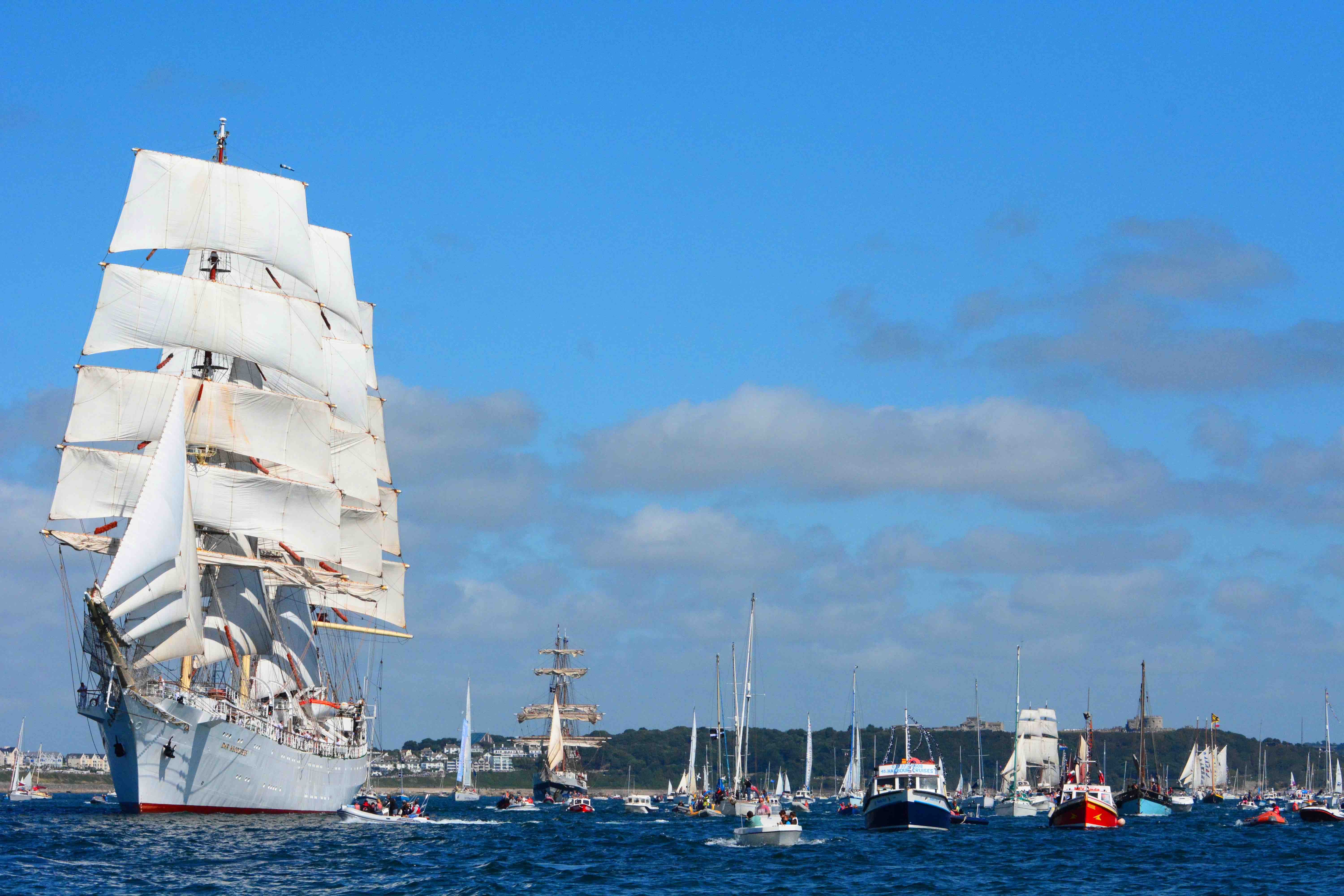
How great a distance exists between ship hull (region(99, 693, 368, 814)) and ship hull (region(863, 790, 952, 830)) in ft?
108

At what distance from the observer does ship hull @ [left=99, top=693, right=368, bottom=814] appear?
73500 millimetres

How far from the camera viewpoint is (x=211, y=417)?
87.4 metres

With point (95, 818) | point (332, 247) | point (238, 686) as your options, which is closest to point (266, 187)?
point (332, 247)

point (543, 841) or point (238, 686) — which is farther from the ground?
point (238, 686)

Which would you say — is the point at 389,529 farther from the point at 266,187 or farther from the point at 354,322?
the point at 266,187

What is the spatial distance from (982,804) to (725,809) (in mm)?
53307

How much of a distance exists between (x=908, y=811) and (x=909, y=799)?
1.70m

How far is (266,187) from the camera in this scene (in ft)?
308

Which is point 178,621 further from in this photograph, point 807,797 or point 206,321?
point 807,797

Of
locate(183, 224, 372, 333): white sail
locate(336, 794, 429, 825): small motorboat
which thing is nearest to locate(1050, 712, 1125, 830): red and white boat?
locate(336, 794, 429, 825): small motorboat

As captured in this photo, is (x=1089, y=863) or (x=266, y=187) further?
(x=266, y=187)

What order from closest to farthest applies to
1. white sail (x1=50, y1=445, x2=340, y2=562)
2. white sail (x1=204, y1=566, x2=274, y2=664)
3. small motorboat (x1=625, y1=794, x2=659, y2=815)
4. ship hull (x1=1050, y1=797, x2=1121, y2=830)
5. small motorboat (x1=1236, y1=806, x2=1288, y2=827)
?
white sail (x1=50, y1=445, x2=340, y2=562)
white sail (x1=204, y1=566, x2=274, y2=664)
ship hull (x1=1050, y1=797, x2=1121, y2=830)
small motorboat (x1=1236, y1=806, x2=1288, y2=827)
small motorboat (x1=625, y1=794, x2=659, y2=815)

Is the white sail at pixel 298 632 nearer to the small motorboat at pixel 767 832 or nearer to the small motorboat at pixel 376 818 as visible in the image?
the small motorboat at pixel 376 818

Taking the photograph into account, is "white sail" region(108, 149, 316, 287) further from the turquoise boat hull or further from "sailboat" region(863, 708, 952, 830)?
the turquoise boat hull
